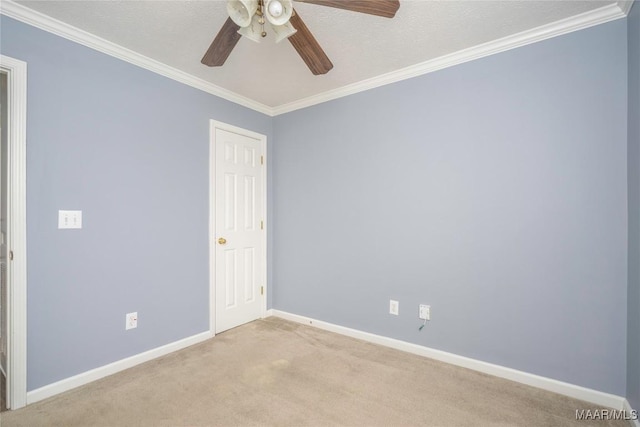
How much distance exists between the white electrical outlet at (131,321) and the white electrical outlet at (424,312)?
2.30 m

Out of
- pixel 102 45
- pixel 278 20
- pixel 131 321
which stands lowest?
pixel 131 321

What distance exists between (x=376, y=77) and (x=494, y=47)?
0.94 metres

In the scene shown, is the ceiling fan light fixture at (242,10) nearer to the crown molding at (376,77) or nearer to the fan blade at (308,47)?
the fan blade at (308,47)

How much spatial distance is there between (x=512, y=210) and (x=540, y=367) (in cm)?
109

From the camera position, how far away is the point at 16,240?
6.11ft

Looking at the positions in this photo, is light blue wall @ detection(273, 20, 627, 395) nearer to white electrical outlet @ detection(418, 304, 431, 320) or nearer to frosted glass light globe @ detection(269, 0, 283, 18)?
white electrical outlet @ detection(418, 304, 431, 320)

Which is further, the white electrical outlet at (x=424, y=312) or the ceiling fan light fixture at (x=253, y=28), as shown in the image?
the white electrical outlet at (x=424, y=312)

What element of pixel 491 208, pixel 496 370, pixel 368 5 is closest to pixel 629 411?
pixel 496 370

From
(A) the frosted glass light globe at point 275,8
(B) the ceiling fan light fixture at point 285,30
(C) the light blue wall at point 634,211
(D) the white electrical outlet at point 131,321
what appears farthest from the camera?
(D) the white electrical outlet at point 131,321

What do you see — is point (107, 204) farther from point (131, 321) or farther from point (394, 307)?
point (394, 307)

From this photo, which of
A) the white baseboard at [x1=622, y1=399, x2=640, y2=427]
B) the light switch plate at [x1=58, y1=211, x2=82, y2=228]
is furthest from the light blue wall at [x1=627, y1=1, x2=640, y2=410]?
the light switch plate at [x1=58, y1=211, x2=82, y2=228]

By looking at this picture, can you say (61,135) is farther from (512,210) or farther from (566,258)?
(566,258)

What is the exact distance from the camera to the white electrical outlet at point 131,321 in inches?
93.0

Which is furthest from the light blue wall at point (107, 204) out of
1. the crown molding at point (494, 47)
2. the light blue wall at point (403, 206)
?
the crown molding at point (494, 47)
